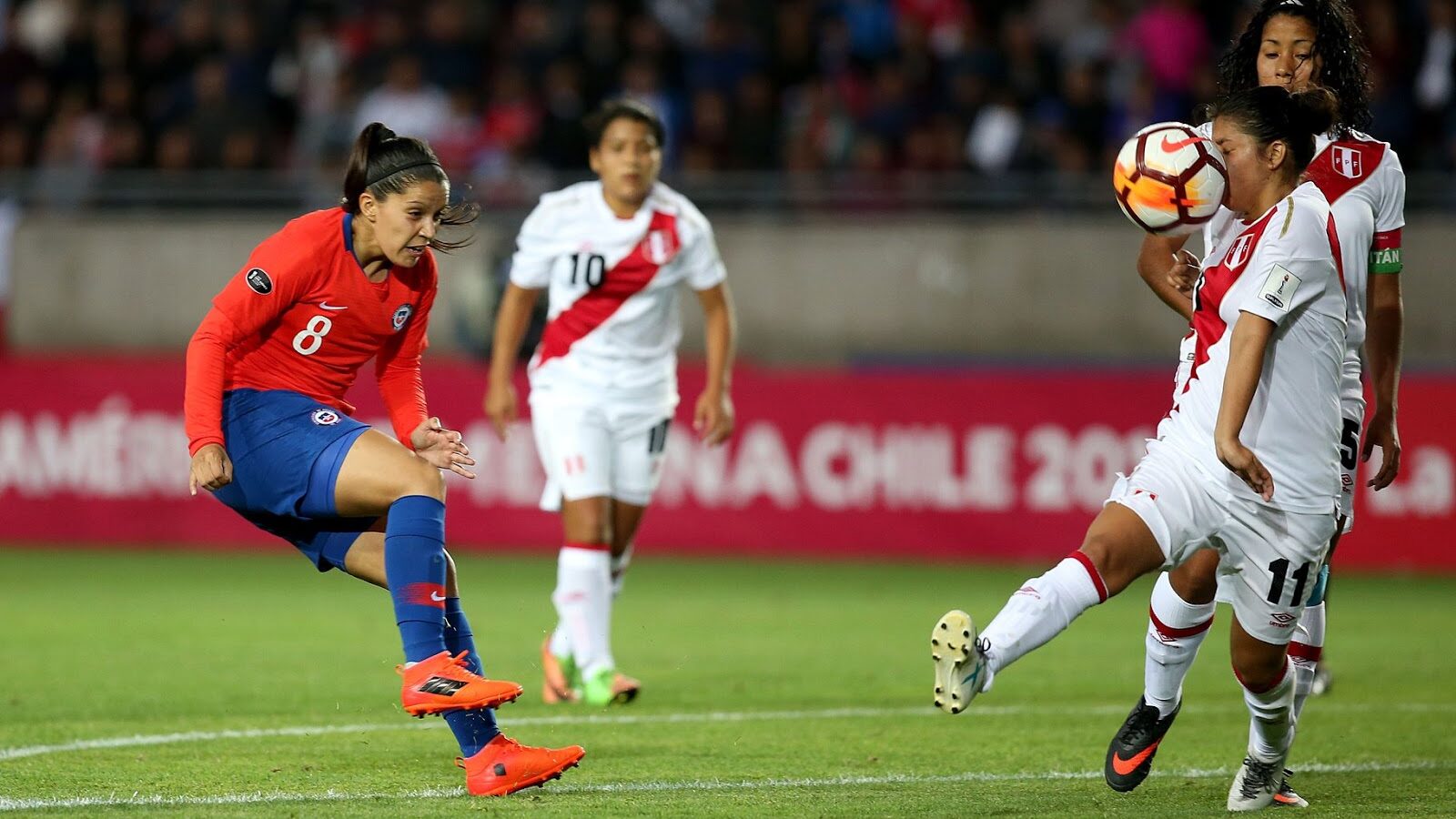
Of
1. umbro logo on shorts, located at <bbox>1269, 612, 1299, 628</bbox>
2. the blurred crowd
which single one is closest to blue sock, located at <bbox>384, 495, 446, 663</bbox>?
umbro logo on shorts, located at <bbox>1269, 612, 1299, 628</bbox>

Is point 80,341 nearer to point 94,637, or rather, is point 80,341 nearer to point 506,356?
point 94,637

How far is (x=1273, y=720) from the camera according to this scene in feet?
17.5

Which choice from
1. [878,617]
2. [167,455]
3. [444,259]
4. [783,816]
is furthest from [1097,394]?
[783,816]

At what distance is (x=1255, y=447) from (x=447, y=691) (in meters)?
2.25

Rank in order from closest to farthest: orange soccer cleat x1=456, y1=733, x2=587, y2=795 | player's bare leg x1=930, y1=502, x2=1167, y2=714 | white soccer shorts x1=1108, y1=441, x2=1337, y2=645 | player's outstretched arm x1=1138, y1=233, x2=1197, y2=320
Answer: player's bare leg x1=930, y1=502, x2=1167, y2=714 < white soccer shorts x1=1108, y1=441, x2=1337, y2=645 < orange soccer cleat x1=456, y1=733, x2=587, y2=795 < player's outstretched arm x1=1138, y1=233, x2=1197, y2=320

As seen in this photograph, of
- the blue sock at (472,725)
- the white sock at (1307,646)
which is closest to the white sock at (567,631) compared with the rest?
the blue sock at (472,725)

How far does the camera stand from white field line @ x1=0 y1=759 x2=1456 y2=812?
523 cm

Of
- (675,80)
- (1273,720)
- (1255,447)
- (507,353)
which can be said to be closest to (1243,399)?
(1255,447)

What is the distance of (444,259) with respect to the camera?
15.8m

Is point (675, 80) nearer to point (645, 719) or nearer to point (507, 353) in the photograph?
point (507, 353)

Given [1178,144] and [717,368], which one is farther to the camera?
[717,368]

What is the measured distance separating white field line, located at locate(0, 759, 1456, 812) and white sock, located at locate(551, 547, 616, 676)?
6.44ft

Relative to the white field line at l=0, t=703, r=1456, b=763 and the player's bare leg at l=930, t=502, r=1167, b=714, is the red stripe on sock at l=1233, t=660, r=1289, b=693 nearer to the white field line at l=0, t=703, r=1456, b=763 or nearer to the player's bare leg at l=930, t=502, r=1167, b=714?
the player's bare leg at l=930, t=502, r=1167, b=714

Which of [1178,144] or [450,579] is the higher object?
[1178,144]
